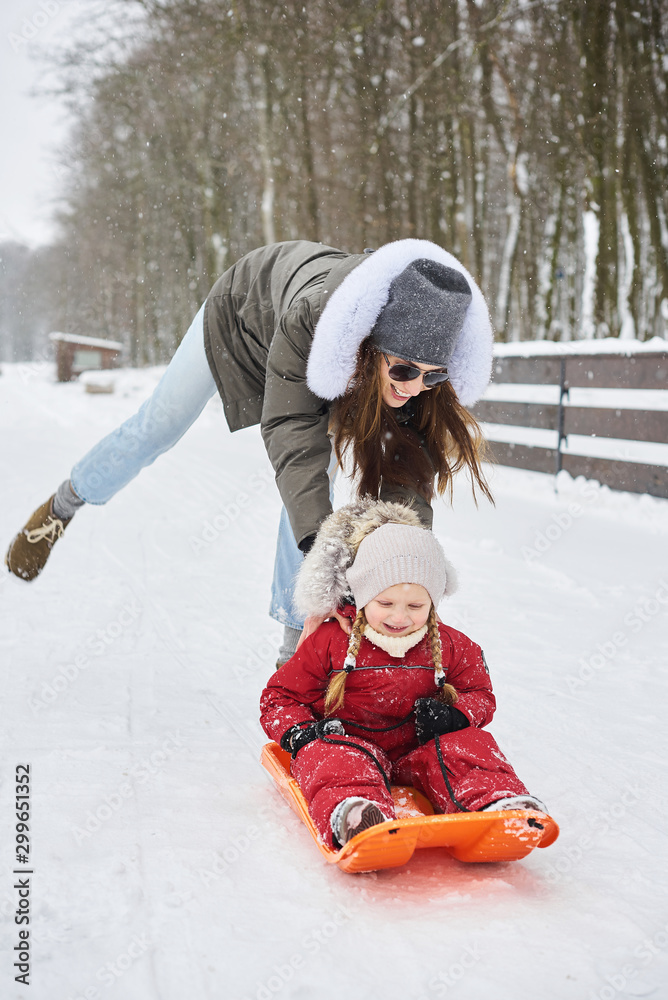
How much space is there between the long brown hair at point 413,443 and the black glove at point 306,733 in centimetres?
67

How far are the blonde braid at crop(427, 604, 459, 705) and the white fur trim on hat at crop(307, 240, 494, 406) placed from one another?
2.05ft

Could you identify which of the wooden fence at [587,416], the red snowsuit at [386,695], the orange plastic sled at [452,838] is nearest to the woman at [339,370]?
the red snowsuit at [386,695]

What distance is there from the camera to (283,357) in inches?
81.5

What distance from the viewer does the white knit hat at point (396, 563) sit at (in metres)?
1.86

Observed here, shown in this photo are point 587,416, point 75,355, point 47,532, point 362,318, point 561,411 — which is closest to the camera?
point 362,318

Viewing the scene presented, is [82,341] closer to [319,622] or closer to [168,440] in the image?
[168,440]

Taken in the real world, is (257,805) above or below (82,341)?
below

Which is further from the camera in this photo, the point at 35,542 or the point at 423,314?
the point at 35,542

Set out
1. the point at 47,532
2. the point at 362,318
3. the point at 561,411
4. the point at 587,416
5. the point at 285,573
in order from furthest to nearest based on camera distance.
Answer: the point at 561,411 < the point at 587,416 < the point at 47,532 < the point at 285,573 < the point at 362,318

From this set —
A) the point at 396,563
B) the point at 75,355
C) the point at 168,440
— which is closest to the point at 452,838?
the point at 396,563

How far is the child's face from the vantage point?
187cm

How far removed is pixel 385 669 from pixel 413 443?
66cm

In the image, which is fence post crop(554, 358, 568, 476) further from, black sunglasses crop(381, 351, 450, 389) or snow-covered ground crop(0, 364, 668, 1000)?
black sunglasses crop(381, 351, 450, 389)

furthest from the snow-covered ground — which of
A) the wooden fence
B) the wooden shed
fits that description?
the wooden shed
